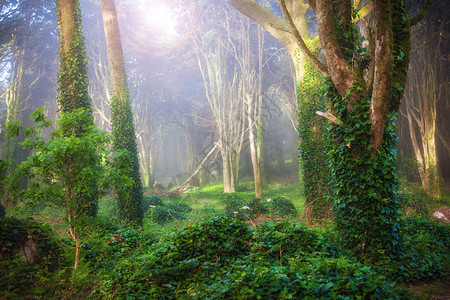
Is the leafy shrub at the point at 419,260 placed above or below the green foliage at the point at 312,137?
below

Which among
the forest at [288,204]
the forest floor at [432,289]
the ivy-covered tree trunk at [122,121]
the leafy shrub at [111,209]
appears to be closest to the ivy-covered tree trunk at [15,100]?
the leafy shrub at [111,209]

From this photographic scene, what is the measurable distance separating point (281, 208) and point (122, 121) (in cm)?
687

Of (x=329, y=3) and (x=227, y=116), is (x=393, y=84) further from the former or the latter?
(x=227, y=116)

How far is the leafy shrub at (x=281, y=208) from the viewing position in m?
10.8

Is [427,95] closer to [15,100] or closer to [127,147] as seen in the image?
[127,147]

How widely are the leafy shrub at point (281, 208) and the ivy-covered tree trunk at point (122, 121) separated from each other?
16.8 feet

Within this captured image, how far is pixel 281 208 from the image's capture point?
10961 mm

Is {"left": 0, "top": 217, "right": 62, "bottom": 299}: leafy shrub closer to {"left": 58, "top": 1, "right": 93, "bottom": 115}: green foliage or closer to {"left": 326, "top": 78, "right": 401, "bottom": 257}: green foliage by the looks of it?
{"left": 58, "top": 1, "right": 93, "bottom": 115}: green foliage

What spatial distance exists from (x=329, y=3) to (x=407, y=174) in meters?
10.7

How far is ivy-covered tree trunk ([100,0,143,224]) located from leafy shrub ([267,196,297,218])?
5127mm

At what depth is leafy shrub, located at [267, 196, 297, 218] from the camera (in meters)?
10.8

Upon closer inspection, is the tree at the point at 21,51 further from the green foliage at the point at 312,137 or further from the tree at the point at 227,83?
the green foliage at the point at 312,137

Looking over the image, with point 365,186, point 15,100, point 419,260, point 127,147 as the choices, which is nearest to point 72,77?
point 127,147

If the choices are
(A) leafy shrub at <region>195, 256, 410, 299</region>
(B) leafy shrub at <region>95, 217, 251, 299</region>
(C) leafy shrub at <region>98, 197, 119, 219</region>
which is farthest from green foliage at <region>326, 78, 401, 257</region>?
(C) leafy shrub at <region>98, 197, 119, 219</region>
